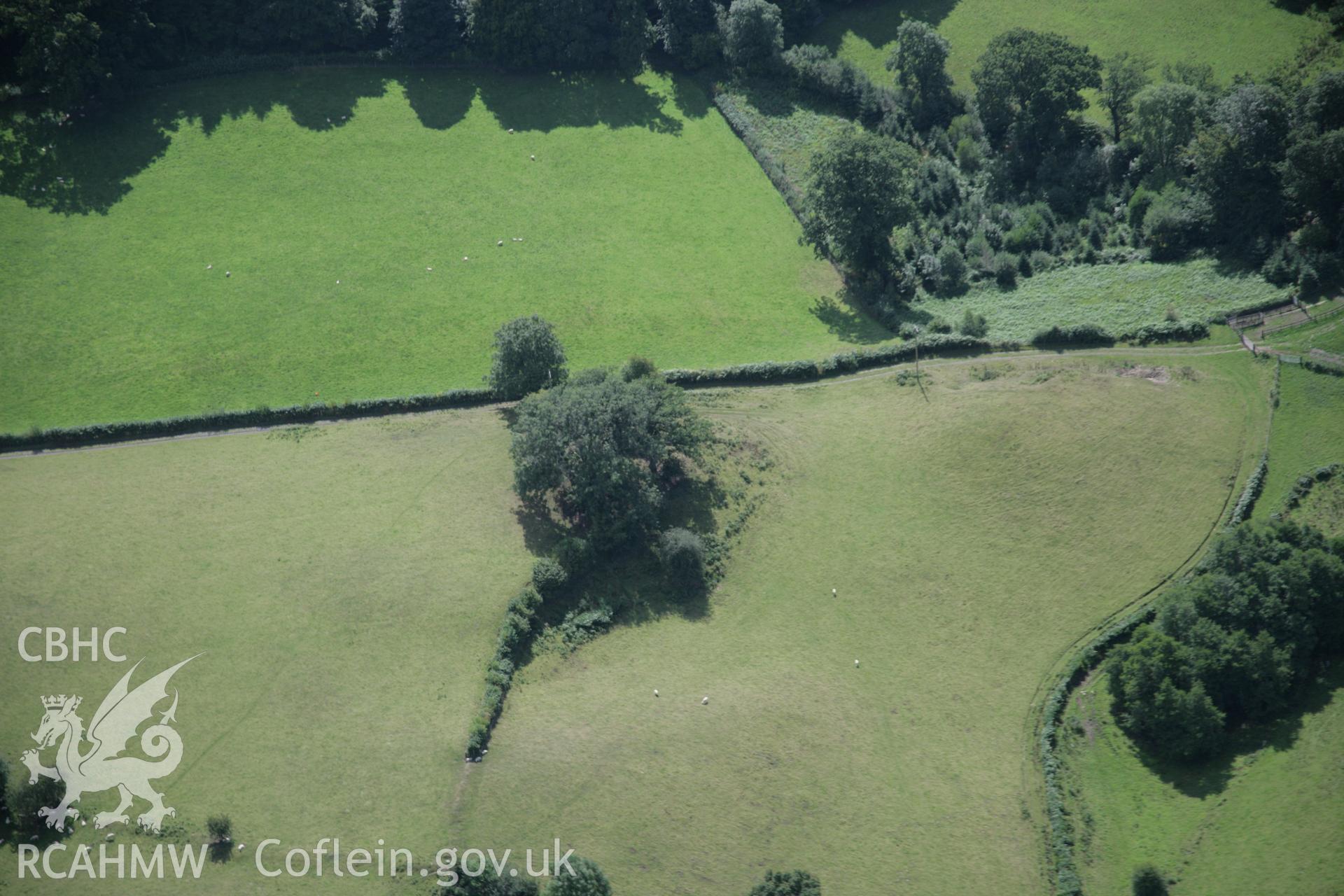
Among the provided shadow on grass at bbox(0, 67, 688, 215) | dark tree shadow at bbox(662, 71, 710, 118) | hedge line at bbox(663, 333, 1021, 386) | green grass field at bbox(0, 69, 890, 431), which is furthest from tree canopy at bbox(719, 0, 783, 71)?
hedge line at bbox(663, 333, 1021, 386)

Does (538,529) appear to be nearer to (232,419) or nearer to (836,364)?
(232,419)

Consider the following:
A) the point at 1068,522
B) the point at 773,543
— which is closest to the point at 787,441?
the point at 773,543

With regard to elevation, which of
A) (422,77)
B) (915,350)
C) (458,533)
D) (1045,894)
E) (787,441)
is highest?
(422,77)

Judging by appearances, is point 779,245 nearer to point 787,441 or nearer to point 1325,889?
point 787,441

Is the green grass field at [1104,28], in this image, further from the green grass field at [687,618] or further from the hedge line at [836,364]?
the green grass field at [687,618]

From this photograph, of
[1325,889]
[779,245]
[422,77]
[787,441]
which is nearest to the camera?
[1325,889]

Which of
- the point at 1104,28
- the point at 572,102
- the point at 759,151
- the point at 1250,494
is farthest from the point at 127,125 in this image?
the point at 1250,494
